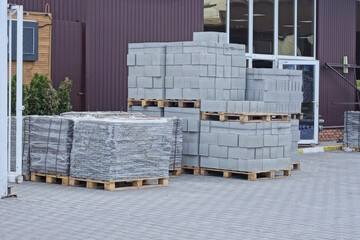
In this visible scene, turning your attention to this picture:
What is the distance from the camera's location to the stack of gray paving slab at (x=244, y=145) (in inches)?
575

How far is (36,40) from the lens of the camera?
17047 millimetres

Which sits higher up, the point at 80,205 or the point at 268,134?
the point at 268,134

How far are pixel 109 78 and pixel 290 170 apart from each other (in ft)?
17.3

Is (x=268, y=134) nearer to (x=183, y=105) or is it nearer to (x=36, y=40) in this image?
(x=183, y=105)

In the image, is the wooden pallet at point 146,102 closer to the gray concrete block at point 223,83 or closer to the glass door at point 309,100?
the gray concrete block at point 223,83

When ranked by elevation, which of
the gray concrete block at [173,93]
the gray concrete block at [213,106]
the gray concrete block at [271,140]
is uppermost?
the gray concrete block at [173,93]

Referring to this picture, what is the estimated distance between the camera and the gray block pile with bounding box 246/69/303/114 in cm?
1569

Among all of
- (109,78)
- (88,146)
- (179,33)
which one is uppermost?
(179,33)

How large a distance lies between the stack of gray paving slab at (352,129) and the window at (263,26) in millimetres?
3061

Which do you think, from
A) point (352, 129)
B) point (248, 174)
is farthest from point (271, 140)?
point (352, 129)

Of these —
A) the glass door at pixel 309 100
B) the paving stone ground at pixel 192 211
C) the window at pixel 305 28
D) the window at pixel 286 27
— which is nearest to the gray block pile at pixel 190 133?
the paving stone ground at pixel 192 211

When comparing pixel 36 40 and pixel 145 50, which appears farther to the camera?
pixel 36 40

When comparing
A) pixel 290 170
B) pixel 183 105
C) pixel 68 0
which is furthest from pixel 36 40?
pixel 290 170

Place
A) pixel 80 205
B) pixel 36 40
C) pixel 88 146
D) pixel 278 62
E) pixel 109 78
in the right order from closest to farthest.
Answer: pixel 80 205 < pixel 88 146 < pixel 36 40 < pixel 109 78 < pixel 278 62
